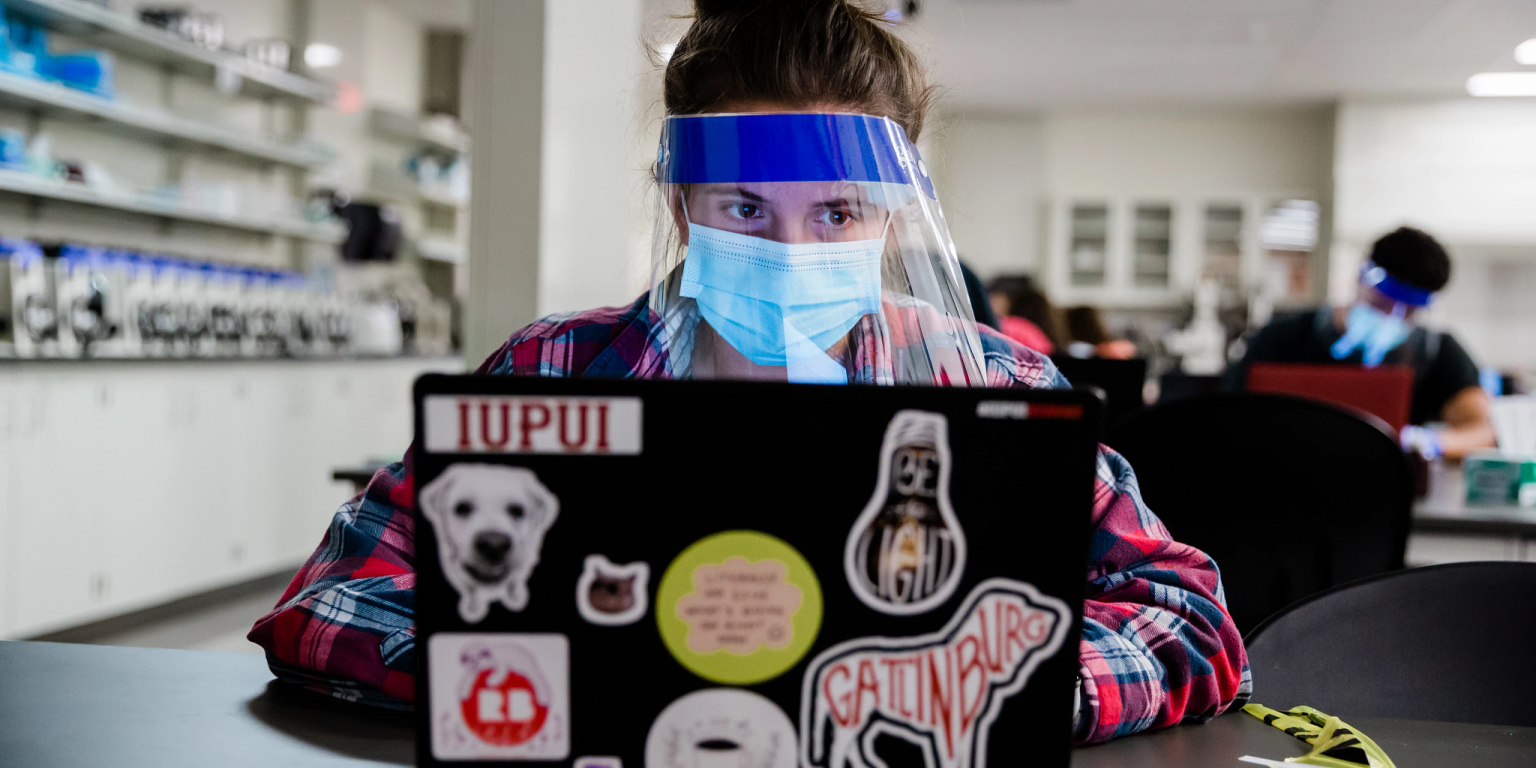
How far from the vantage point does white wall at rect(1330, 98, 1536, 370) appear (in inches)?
297

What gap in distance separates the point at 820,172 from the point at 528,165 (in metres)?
2.01

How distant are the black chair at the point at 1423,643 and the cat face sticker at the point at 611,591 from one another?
1.95 ft

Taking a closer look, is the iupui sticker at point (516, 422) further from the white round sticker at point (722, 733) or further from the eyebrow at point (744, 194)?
the eyebrow at point (744, 194)

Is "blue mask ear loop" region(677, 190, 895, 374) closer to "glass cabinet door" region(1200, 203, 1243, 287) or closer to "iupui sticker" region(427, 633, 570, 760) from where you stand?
"iupui sticker" region(427, 633, 570, 760)

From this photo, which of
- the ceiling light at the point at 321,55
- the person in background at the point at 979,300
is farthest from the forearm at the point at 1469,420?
the ceiling light at the point at 321,55

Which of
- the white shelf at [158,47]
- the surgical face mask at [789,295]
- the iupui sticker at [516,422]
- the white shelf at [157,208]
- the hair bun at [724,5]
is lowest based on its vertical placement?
the iupui sticker at [516,422]

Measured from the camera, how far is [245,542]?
12.9 ft

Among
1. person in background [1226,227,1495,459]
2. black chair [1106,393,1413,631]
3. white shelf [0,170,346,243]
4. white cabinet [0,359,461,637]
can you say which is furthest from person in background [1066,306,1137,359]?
white shelf [0,170,346,243]

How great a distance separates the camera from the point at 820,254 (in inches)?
32.6

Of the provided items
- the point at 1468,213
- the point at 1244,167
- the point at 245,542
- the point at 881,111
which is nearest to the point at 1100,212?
the point at 1244,167

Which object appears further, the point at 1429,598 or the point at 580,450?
the point at 1429,598

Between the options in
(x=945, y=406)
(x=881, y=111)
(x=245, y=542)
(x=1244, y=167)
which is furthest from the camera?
(x=1244, y=167)

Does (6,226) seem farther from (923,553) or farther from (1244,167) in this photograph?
(1244,167)

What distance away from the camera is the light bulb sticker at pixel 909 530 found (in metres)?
0.42
